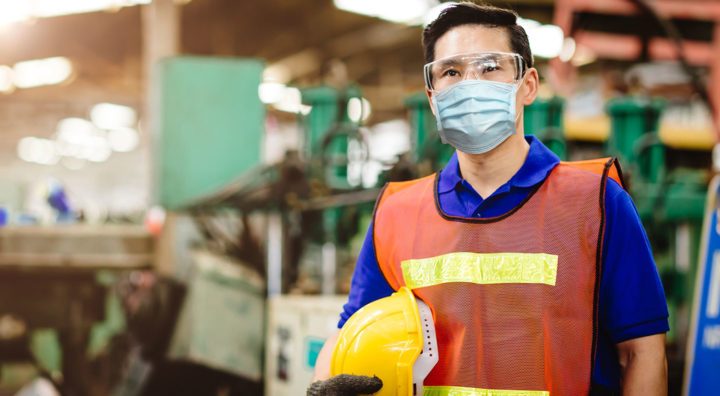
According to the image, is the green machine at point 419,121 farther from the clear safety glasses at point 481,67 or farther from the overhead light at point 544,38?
the overhead light at point 544,38

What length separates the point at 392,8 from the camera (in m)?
7.79

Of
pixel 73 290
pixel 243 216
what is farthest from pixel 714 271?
pixel 73 290

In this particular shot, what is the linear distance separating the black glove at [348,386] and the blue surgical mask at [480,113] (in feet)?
1.84

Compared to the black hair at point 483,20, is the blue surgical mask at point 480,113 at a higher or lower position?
lower

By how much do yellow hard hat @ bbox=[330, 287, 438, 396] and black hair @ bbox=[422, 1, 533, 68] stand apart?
618 millimetres

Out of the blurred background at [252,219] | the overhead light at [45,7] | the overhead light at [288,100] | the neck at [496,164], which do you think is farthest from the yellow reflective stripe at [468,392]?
the overhead light at [288,100]

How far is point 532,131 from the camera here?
404cm

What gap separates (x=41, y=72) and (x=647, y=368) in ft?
45.3

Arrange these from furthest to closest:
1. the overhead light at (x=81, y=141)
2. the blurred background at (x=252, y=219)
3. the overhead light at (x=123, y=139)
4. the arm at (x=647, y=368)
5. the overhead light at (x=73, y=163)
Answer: the overhead light at (x=73, y=163), the overhead light at (x=123, y=139), the overhead light at (x=81, y=141), the blurred background at (x=252, y=219), the arm at (x=647, y=368)

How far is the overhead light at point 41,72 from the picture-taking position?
11602mm

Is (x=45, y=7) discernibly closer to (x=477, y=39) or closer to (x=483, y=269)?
(x=477, y=39)

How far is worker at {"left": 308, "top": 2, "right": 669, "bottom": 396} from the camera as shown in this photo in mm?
1183

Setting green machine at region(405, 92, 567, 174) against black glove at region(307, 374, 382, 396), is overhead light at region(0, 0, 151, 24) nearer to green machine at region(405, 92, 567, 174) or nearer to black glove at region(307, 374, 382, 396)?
green machine at region(405, 92, 567, 174)

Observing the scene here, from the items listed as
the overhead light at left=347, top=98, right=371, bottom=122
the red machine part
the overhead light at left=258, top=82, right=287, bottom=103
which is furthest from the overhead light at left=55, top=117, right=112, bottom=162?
the red machine part
